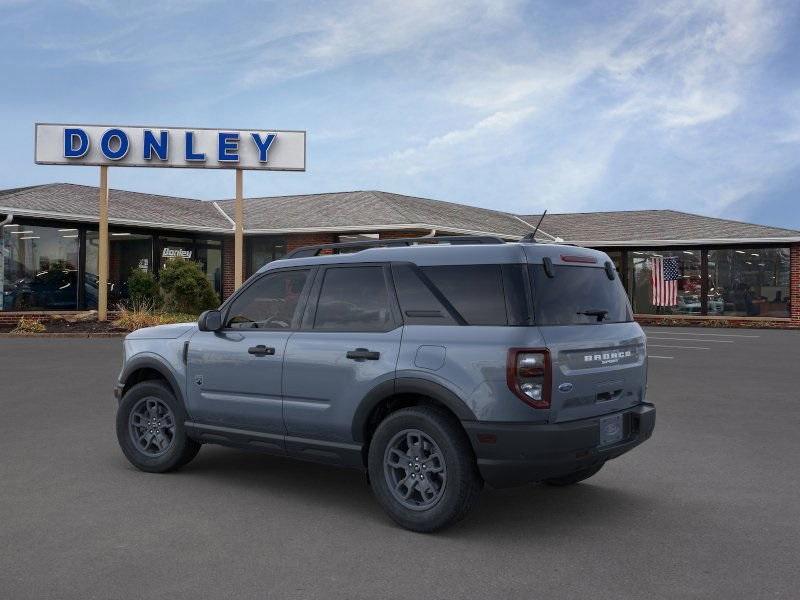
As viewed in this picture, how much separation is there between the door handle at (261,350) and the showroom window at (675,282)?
2826cm

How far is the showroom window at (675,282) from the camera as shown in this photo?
3206 cm

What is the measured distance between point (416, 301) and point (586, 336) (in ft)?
3.77

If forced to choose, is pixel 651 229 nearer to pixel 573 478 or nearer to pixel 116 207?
pixel 116 207

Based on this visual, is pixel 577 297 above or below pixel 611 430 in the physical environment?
above

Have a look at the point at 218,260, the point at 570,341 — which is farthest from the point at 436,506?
the point at 218,260

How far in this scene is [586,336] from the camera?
5.24 meters

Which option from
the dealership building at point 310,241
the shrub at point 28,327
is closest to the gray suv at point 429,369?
the shrub at point 28,327

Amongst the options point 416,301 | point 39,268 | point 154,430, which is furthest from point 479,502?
point 39,268

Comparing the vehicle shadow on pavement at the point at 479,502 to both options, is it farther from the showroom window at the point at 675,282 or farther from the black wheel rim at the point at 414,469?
the showroom window at the point at 675,282

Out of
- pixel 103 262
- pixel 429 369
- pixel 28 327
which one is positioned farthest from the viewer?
pixel 103 262

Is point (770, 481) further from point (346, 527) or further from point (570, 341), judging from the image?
point (346, 527)

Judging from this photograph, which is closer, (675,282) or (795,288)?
(795,288)

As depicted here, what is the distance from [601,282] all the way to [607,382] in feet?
2.53

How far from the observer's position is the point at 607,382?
536 cm
